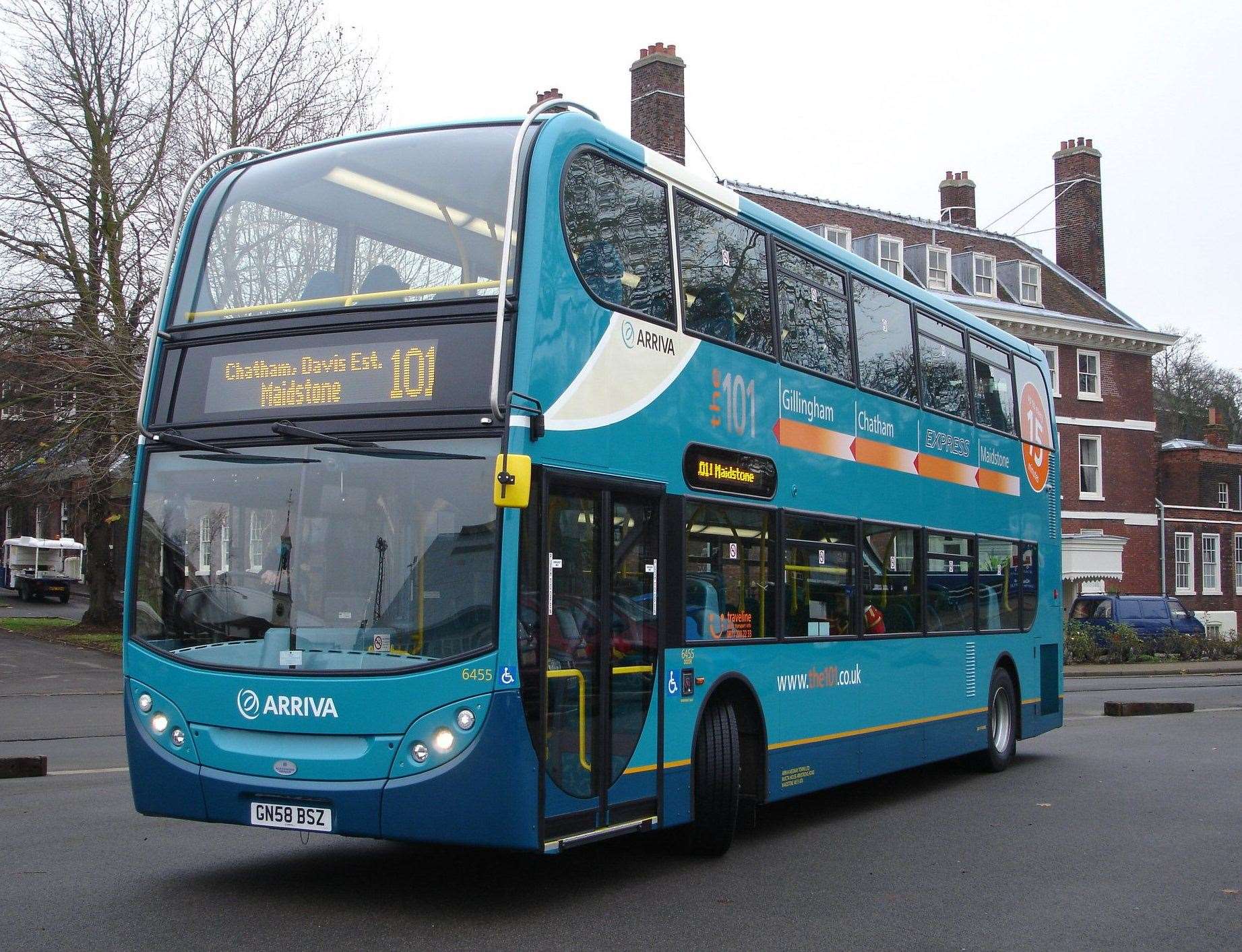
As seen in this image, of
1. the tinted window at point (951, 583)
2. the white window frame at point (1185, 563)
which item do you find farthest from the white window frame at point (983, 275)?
the tinted window at point (951, 583)

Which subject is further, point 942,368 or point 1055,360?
point 1055,360

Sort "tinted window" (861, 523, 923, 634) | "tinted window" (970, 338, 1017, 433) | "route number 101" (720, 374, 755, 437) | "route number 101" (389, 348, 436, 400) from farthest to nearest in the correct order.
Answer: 1. "tinted window" (970, 338, 1017, 433)
2. "tinted window" (861, 523, 923, 634)
3. "route number 101" (720, 374, 755, 437)
4. "route number 101" (389, 348, 436, 400)

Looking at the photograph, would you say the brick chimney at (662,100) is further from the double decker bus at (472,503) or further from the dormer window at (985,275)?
the double decker bus at (472,503)

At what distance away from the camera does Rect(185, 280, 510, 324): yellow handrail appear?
736cm

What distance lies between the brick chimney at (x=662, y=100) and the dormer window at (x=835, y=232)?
331 inches

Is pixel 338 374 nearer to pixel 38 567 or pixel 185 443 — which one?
pixel 185 443

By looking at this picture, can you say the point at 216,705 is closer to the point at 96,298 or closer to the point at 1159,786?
the point at 1159,786

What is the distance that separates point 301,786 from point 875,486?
6068 mm

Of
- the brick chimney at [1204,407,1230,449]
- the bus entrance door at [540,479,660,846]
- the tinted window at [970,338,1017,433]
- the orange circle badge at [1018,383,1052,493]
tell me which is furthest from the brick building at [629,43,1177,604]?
the bus entrance door at [540,479,660,846]

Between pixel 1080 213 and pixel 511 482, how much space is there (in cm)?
4725

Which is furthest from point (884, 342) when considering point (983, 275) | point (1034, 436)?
point (983, 275)

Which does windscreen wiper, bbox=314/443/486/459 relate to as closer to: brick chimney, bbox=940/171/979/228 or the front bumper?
the front bumper

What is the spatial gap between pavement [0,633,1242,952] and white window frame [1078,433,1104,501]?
116ft

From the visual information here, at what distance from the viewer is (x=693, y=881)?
8.34 m
